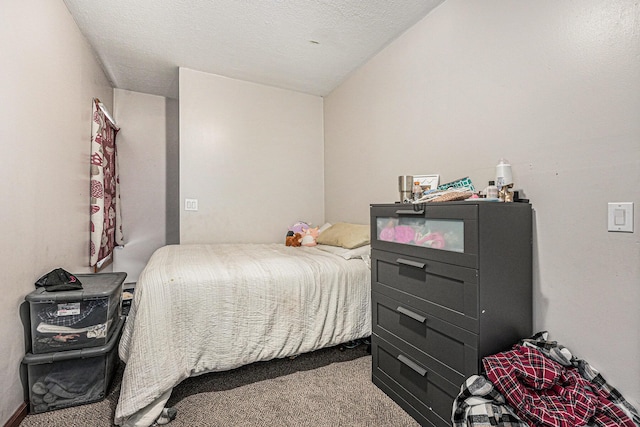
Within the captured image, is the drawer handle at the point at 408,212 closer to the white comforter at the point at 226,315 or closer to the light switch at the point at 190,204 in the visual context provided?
the white comforter at the point at 226,315

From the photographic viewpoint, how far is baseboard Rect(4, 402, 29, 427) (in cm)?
137

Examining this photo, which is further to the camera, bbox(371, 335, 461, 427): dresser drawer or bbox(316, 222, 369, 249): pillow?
bbox(316, 222, 369, 249): pillow

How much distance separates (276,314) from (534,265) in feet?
4.59

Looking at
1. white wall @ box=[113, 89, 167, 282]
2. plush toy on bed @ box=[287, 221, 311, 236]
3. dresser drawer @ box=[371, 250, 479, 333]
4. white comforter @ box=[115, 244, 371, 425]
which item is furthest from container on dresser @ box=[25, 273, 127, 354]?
white wall @ box=[113, 89, 167, 282]

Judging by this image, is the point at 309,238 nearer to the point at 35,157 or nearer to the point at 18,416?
the point at 35,157

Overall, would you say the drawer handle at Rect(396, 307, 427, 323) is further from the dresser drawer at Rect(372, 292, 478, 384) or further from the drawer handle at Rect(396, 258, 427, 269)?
the drawer handle at Rect(396, 258, 427, 269)

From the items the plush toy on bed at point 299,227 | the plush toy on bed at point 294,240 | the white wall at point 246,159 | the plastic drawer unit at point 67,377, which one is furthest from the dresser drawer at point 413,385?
the white wall at point 246,159

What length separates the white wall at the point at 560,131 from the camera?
113 centimetres

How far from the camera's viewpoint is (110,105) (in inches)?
133

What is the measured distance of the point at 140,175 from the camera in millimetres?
3652

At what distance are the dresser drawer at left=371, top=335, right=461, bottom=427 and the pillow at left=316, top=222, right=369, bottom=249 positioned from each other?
77 centimetres

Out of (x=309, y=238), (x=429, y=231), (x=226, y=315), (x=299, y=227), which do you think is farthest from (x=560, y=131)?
(x=299, y=227)

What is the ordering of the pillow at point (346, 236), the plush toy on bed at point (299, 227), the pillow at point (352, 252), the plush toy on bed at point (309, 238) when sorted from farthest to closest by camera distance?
1. the plush toy on bed at point (299, 227)
2. the plush toy on bed at point (309, 238)
3. the pillow at point (346, 236)
4. the pillow at point (352, 252)

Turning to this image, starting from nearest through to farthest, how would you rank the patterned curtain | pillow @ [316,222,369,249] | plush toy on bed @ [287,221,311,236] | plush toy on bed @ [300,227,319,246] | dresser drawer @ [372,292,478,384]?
dresser drawer @ [372,292,478,384]
pillow @ [316,222,369,249]
the patterned curtain
plush toy on bed @ [300,227,319,246]
plush toy on bed @ [287,221,311,236]
